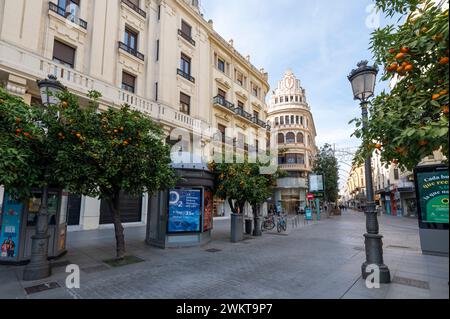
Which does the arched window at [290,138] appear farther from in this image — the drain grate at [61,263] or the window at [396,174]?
the drain grate at [61,263]

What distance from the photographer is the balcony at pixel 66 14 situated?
43.7 feet

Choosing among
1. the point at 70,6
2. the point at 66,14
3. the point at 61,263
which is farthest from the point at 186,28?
the point at 61,263

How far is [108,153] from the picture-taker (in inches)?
266

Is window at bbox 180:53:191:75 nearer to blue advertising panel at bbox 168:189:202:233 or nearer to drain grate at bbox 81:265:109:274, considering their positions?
blue advertising panel at bbox 168:189:202:233

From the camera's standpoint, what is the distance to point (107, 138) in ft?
23.1

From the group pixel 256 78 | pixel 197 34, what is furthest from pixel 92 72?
pixel 256 78

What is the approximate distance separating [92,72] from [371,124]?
15.1m

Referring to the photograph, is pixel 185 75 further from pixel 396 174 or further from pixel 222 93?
pixel 396 174

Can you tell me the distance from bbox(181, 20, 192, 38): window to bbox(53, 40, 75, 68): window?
9.98 meters

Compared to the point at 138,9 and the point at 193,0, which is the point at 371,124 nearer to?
the point at 138,9

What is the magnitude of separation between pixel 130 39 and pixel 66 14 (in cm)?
423

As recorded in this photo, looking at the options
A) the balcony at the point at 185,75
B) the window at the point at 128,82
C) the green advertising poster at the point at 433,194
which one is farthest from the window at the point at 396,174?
the window at the point at 128,82

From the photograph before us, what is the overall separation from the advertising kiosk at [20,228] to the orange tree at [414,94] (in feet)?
30.0

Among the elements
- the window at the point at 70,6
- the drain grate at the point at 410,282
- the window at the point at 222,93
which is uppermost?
the window at the point at 70,6
